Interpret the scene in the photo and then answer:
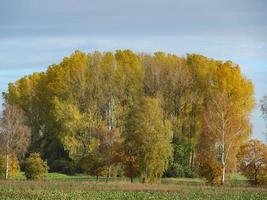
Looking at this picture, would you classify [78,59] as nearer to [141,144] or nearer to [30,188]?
[141,144]

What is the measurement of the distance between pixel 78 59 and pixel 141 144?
26.8 m

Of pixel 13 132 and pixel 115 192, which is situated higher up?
pixel 13 132

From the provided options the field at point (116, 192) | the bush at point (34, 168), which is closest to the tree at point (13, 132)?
the bush at point (34, 168)

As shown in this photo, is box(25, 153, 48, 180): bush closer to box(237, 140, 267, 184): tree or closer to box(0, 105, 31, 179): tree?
box(0, 105, 31, 179): tree

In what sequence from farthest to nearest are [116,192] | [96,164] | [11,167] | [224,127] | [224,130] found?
1. [11,167]
2. [96,164]
3. [224,130]
4. [224,127]
5. [116,192]

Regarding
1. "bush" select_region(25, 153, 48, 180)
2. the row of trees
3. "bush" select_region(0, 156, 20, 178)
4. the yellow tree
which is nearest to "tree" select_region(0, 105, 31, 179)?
"bush" select_region(0, 156, 20, 178)

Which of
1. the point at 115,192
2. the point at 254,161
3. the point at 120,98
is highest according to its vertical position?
the point at 120,98

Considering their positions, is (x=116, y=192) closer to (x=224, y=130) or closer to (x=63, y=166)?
(x=224, y=130)

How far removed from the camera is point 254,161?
64562 mm

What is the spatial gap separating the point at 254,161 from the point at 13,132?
29.6m

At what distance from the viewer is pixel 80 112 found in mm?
86812

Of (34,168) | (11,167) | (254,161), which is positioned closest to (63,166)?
(11,167)

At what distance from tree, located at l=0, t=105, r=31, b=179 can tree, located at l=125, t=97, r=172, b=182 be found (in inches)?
744

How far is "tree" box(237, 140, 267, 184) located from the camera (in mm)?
63844
